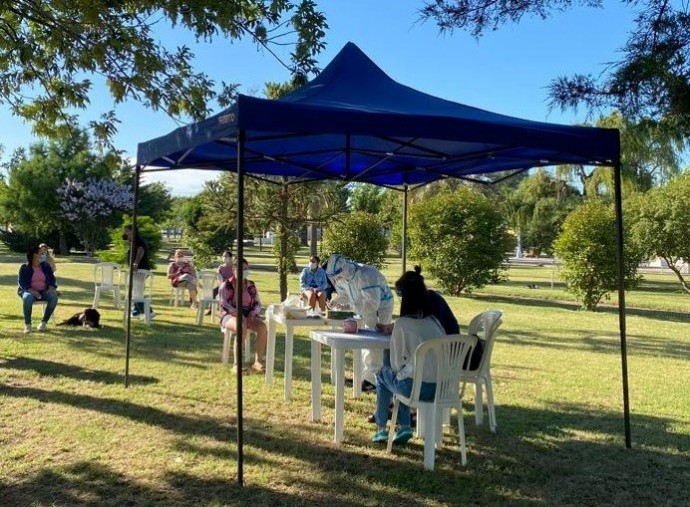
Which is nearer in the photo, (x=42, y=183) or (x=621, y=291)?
(x=621, y=291)

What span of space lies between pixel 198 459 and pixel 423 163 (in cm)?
407

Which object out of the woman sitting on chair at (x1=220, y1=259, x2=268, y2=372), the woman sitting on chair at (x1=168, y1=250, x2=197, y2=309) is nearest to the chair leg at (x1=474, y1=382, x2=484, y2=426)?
the woman sitting on chair at (x1=220, y1=259, x2=268, y2=372)

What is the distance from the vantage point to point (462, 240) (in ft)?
61.6

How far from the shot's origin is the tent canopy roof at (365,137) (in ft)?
13.4

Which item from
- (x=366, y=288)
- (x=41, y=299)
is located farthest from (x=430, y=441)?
(x=41, y=299)

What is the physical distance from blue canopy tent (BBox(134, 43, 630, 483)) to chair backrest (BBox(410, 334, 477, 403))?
3.87 feet

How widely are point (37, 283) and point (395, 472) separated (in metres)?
7.58

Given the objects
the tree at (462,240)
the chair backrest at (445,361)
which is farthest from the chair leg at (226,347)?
the tree at (462,240)

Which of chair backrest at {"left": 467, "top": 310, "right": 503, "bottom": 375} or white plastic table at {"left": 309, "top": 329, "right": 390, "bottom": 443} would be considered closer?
white plastic table at {"left": 309, "top": 329, "right": 390, "bottom": 443}

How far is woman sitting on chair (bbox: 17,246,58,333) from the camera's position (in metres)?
9.92

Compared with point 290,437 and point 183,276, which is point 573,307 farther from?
point 290,437

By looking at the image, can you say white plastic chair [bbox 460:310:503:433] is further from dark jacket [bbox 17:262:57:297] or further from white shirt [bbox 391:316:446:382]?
dark jacket [bbox 17:262:57:297]

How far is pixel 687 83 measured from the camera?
428cm

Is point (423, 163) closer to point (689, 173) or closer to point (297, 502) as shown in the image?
point (297, 502)
